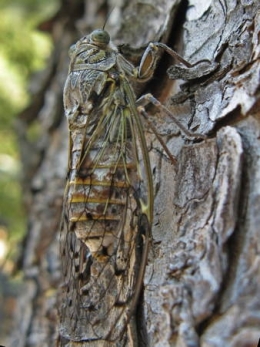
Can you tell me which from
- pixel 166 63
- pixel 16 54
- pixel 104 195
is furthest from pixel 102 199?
pixel 16 54

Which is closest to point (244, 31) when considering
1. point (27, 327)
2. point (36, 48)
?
point (27, 327)

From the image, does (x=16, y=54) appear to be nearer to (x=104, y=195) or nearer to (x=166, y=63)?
(x=166, y=63)

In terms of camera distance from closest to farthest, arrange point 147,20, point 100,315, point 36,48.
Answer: point 100,315
point 147,20
point 36,48

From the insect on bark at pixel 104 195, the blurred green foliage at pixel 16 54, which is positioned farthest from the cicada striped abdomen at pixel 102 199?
the blurred green foliage at pixel 16 54

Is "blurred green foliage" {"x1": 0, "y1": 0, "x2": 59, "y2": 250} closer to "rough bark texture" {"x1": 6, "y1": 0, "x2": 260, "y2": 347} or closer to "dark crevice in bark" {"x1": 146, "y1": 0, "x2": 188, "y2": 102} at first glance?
"rough bark texture" {"x1": 6, "y1": 0, "x2": 260, "y2": 347}

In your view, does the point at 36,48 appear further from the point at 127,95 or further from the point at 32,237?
the point at 127,95
